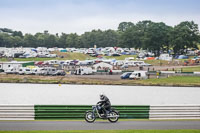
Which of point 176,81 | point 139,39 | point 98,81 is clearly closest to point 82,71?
point 98,81

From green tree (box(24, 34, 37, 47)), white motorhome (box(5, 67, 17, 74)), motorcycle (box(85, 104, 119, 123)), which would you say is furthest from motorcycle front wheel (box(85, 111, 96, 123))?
green tree (box(24, 34, 37, 47))

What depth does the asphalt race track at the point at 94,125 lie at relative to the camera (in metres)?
13.0

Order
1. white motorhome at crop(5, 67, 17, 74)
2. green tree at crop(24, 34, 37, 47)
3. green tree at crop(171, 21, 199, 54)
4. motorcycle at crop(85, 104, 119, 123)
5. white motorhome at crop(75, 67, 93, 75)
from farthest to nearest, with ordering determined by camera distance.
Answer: green tree at crop(24, 34, 37, 47) < green tree at crop(171, 21, 199, 54) < white motorhome at crop(5, 67, 17, 74) < white motorhome at crop(75, 67, 93, 75) < motorcycle at crop(85, 104, 119, 123)

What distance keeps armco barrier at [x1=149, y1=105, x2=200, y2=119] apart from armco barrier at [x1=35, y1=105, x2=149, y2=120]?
0.38 m

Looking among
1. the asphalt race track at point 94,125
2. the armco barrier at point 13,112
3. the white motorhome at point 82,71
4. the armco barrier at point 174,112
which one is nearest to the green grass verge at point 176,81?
the white motorhome at point 82,71

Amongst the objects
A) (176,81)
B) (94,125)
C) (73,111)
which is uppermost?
(73,111)

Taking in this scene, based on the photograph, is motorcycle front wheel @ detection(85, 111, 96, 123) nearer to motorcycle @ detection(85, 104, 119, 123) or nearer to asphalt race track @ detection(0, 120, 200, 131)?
motorcycle @ detection(85, 104, 119, 123)

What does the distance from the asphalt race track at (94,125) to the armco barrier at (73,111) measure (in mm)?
703

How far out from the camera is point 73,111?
15.0m

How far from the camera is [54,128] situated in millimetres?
12836

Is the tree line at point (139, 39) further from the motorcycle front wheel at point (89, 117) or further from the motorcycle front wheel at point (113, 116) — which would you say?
the motorcycle front wheel at point (89, 117)

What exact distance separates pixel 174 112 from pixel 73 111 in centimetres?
480

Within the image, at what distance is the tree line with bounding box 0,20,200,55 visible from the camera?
82.6 metres

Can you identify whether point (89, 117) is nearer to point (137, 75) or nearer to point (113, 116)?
point (113, 116)
